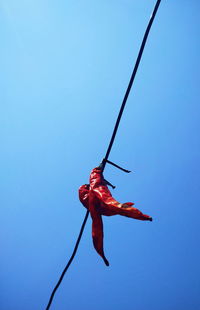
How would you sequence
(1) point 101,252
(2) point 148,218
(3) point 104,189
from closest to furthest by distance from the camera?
(2) point 148,218 → (1) point 101,252 → (3) point 104,189

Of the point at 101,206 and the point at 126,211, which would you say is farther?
the point at 101,206

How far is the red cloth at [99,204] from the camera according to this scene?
192cm

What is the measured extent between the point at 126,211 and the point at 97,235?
46 centimetres

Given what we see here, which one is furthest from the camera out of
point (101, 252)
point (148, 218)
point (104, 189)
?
point (104, 189)

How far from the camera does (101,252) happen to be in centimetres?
208

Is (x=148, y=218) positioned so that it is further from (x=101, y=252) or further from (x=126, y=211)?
(x=101, y=252)

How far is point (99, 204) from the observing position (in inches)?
86.4

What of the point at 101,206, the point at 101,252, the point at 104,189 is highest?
the point at 104,189

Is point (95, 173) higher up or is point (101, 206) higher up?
point (95, 173)

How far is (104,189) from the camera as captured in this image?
7.45 ft

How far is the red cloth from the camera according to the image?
192 cm

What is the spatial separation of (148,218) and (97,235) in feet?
1.95

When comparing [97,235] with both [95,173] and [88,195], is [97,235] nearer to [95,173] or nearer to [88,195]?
[88,195]

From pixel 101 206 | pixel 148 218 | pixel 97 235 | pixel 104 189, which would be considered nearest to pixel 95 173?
pixel 104 189
